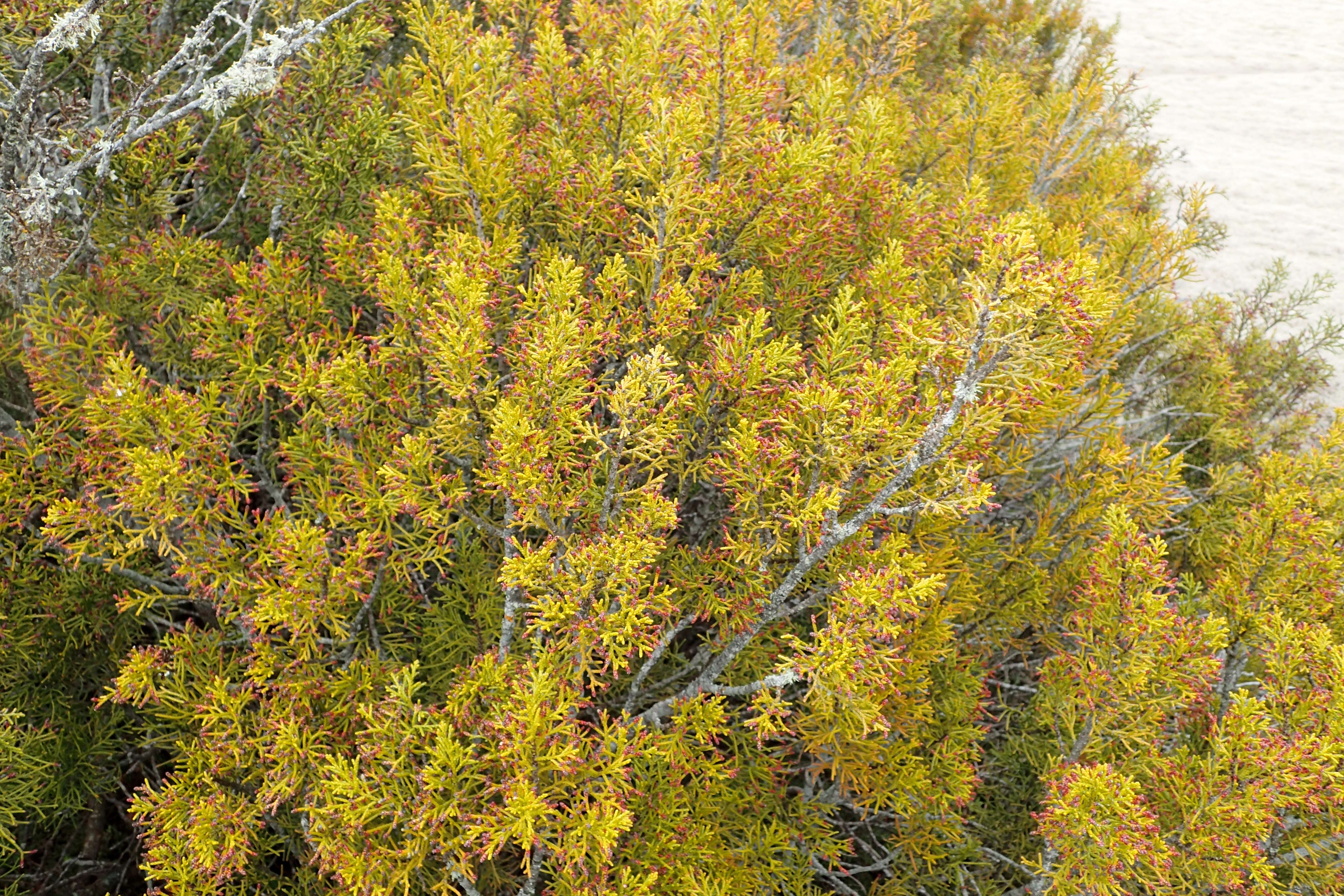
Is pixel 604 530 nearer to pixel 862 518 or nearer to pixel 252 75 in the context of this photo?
pixel 862 518

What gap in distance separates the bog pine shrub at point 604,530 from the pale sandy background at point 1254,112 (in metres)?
8.36

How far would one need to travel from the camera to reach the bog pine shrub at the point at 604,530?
1.99m

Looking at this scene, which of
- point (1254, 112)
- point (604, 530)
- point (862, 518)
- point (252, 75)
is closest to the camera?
point (862, 518)

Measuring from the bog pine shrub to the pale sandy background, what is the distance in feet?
27.4

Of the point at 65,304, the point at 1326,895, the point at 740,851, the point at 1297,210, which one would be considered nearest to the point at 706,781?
the point at 740,851

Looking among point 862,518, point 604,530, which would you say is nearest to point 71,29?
point 604,530

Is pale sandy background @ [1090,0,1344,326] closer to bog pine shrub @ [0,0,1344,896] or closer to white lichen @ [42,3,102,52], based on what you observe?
bog pine shrub @ [0,0,1344,896]

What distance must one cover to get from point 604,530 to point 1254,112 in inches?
803

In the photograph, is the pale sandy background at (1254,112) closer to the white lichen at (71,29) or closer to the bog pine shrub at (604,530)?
the bog pine shrub at (604,530)

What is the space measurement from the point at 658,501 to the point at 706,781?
37.5 inches

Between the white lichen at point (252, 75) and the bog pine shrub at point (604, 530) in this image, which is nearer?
the bog pine shrub at point (604, 530)

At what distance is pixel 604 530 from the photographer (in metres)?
2.07

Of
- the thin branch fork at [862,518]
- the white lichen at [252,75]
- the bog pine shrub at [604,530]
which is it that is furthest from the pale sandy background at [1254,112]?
the white lichen at [252,75]

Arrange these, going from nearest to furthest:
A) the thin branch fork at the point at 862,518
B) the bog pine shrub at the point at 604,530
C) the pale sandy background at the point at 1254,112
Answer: the thin branch fork at the point at 862,518
the bog pine shrub at the point at 604,530
the pale sandy background at the point at 1254,112
